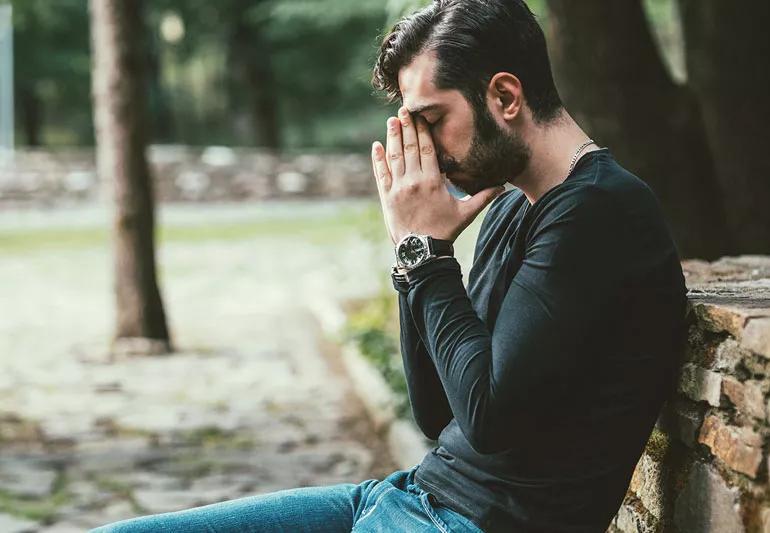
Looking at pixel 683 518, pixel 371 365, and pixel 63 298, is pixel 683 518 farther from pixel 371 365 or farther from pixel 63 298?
pixel 63 298

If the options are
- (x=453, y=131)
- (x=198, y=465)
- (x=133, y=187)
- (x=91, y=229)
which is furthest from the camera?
(x=91, y=229)

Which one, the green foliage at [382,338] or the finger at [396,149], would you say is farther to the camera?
the green foliage at [382,338]

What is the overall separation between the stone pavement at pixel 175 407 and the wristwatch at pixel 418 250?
Result: 338cm

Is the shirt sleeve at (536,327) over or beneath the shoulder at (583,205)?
beneath

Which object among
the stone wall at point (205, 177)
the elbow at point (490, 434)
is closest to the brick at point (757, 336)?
the elbow at point (490, 434)

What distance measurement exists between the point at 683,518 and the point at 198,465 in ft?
13.3

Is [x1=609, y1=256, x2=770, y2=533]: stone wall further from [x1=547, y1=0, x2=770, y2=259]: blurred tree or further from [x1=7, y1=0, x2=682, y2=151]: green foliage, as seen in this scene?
[x1=7, y1=0, x2=682, y2=151]: green foliage

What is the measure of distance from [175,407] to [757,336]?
5916 mm

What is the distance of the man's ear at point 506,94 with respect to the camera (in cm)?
232

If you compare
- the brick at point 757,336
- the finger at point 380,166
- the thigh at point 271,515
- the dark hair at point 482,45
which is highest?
the dark hair at point 482,45

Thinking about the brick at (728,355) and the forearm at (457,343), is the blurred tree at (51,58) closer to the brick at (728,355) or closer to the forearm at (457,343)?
the forearm at (457,343)

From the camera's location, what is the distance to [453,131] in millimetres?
2396

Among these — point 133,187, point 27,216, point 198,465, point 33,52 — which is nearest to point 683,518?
point 198,465

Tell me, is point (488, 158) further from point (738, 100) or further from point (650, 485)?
point (738, 100)
